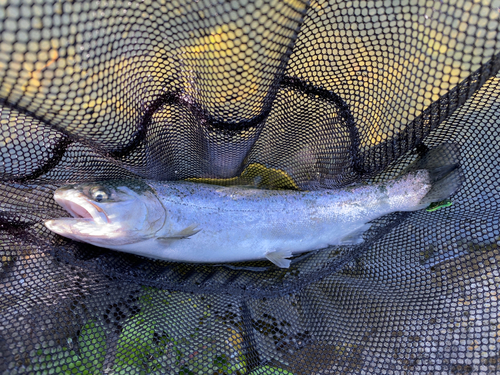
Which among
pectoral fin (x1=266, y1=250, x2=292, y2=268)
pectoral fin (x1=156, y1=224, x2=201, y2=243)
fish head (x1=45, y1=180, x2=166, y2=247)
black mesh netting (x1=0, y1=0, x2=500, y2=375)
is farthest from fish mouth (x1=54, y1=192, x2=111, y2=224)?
pectoral fin (x1=266, y1=250, x2=292, y2=268)

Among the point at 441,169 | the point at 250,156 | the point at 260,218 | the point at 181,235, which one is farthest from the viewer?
the point at 250,156

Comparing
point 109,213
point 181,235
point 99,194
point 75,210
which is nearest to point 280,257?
point 181,235

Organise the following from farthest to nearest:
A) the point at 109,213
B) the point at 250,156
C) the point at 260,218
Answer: the point at 250,156 → the point at 260,218 → the point at 109,213

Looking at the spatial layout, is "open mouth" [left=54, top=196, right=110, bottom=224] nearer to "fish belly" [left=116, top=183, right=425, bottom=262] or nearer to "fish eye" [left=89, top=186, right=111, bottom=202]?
"fish eye" [left=89, top=186, right=111, bottom=202]

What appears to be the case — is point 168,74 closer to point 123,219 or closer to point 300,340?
point 123,219

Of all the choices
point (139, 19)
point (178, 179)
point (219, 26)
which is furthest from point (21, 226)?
point (219, 26)

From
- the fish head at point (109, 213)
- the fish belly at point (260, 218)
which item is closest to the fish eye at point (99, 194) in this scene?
the fish head at point (109, 213)

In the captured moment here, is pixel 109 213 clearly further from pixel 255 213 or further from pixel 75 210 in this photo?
pixel 255 213
